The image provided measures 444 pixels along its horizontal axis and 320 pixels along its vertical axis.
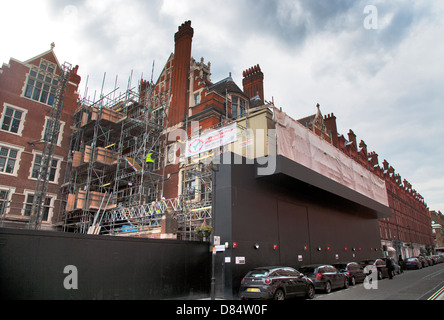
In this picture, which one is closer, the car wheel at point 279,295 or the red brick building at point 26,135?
the car wheel at point 279,295

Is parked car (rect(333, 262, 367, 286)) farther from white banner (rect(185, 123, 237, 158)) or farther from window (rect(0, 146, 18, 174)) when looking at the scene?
window (rect(0, 146, 18, 174))

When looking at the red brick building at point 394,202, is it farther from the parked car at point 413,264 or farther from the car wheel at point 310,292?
the car wheel at point 310,292

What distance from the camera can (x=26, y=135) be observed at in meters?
23.6

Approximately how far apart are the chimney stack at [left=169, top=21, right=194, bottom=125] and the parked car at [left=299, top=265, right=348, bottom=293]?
55.2ft

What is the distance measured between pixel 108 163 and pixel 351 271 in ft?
61.9

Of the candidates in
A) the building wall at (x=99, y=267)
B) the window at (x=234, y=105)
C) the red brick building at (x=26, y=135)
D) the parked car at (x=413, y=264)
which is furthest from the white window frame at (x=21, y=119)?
the parked car at (x=413, y=264)

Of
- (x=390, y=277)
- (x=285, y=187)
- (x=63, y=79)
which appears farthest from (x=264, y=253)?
(x=63, y=79)

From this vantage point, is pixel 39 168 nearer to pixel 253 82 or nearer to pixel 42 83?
pixel 42 83

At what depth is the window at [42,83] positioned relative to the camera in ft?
81.4

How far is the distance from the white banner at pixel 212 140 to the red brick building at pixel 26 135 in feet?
39.7

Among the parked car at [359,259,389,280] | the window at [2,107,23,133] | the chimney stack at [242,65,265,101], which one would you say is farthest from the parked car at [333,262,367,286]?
the window at [2,107,23,133]

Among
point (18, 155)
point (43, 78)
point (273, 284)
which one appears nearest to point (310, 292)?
point (273, 284)

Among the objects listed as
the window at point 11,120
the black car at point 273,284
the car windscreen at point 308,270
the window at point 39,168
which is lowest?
the black car at point 273,284
